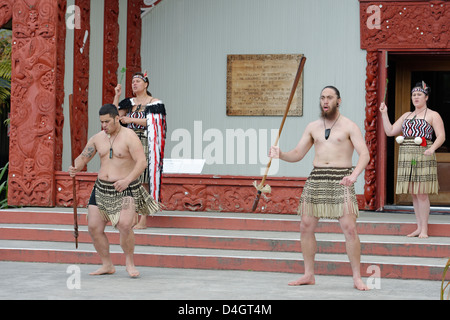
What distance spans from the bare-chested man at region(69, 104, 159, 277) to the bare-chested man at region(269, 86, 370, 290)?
142cm

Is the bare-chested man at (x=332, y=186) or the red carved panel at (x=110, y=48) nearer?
the bare-chested man at (x=332, y=186)

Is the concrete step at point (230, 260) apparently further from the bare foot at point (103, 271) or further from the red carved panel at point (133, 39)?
the red carved panel at point (133, 39)

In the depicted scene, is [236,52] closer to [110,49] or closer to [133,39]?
[133,39]

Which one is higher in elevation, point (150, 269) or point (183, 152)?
point (183, 152)

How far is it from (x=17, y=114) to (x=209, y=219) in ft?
10.5

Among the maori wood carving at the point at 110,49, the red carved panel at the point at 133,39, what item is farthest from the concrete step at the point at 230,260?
the red carved panel at the point at 133,39

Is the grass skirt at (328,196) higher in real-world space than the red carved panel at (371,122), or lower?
lower

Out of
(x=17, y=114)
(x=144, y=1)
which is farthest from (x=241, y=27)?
(x=17, y=114)

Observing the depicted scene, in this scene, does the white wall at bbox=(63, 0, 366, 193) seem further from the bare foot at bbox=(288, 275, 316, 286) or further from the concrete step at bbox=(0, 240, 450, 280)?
the bare foot at bbox=(288, 275, 316, 286)

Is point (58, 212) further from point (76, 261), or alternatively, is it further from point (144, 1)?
point (144, 1)

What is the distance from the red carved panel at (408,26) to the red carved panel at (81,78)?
414 cm

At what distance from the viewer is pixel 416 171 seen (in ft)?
26.1

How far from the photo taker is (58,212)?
8867 mm

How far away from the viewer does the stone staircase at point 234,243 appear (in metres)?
7.17
